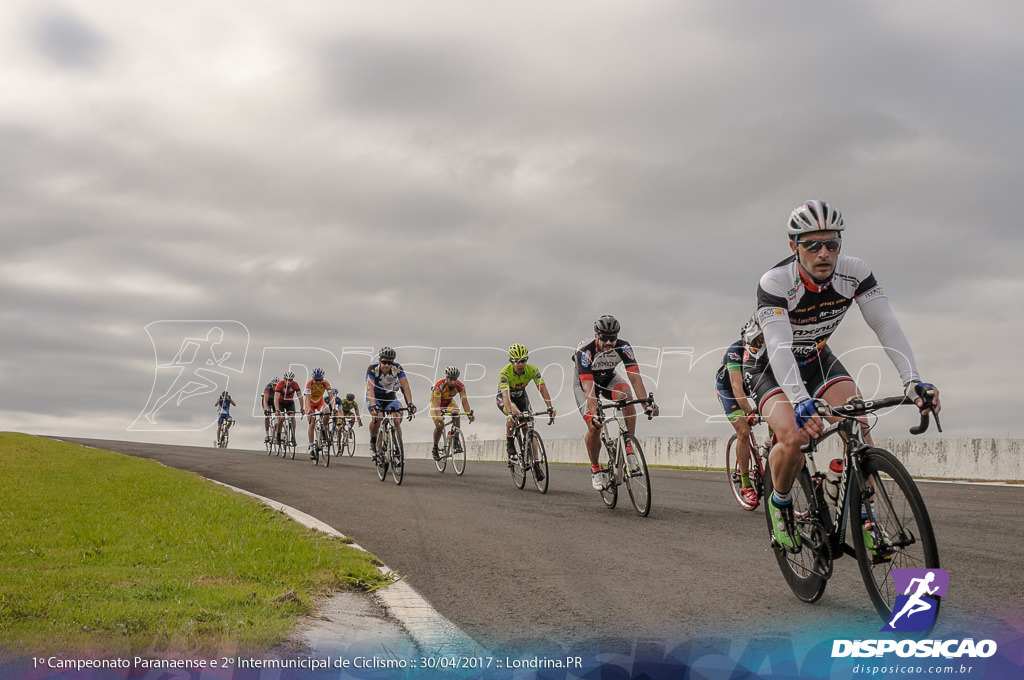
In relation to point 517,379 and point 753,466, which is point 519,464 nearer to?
point 517,379

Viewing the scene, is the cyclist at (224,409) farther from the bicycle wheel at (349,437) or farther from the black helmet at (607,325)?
the black helmet at (607,325)

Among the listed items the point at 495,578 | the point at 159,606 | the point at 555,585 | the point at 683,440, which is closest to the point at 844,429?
the point at 555,585

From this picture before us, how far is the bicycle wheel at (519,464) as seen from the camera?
1424 cm

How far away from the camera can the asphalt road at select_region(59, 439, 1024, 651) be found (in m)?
5.10

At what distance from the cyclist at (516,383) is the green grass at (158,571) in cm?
457

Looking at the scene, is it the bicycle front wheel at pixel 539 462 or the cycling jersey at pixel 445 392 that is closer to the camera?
the bicycle front wheel at pixel 539 462

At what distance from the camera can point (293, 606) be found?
5109 mm

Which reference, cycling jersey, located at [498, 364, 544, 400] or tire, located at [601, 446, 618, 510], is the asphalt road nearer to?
tire, located at [601, 446, 618, 510]

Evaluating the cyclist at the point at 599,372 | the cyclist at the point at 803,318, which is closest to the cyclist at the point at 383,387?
the cyclist at the point at 599,372

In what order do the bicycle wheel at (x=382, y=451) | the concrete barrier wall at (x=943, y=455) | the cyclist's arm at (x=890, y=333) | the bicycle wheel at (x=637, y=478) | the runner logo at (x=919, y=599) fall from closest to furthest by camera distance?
1. the runner logo at (x=919, y=599)
2. the cyclist's arm at (x=890, y=333)
3. the bicycle wheel at (x=637, y=478)
4. the bicycle wheel at (x=382, y=451)
5. the concrete barrier wall at (x=943, y=455)

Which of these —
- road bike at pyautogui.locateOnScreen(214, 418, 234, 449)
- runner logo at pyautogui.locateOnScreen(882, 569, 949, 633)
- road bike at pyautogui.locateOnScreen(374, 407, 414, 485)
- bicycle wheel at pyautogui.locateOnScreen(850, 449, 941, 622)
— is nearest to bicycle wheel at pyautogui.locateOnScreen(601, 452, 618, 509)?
road bike at pyautogui.locateOnScreen(374, 407, 414, 485)

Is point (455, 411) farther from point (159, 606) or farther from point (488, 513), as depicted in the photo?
point (159, 606)

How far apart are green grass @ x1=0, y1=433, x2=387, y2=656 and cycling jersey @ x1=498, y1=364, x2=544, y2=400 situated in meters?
4.72

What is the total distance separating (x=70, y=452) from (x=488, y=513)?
55.6ft
